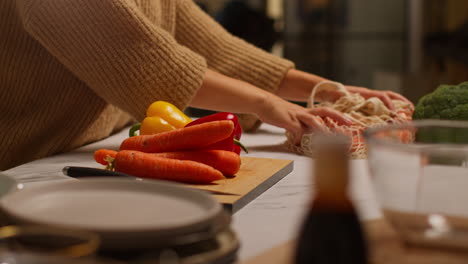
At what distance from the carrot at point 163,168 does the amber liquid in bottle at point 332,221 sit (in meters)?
0.47

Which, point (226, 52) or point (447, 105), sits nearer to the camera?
point (447, 105)

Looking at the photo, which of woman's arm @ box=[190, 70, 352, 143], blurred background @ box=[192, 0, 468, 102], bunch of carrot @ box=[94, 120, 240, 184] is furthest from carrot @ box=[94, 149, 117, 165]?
blurred background @ box=[192, 0, 468, 102]

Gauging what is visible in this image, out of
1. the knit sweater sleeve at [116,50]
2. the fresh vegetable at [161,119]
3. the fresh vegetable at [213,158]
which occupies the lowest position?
the fresh vegetable at [213,158]

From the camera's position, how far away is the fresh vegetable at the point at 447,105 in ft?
4.14

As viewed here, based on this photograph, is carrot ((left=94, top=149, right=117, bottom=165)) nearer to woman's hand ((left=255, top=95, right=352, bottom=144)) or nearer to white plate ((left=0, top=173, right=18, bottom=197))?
white plate ((left=0, top=173, right=18, bottom=197))

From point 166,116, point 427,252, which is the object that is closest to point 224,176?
point 166,116

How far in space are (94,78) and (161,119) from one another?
199mm

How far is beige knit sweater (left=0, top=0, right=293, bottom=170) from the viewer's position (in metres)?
1.27

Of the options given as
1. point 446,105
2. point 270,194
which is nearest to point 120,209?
point 270,194

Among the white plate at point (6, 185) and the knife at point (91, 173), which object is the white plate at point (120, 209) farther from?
the knife at point (91, 173)

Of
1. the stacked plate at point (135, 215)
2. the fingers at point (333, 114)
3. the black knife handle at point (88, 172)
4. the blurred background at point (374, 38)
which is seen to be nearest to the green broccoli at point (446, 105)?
the fingers at point (333, 114)

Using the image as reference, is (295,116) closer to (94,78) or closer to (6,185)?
(94,78)

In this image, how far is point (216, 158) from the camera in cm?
102

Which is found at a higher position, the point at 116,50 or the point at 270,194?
the point at 116,50
